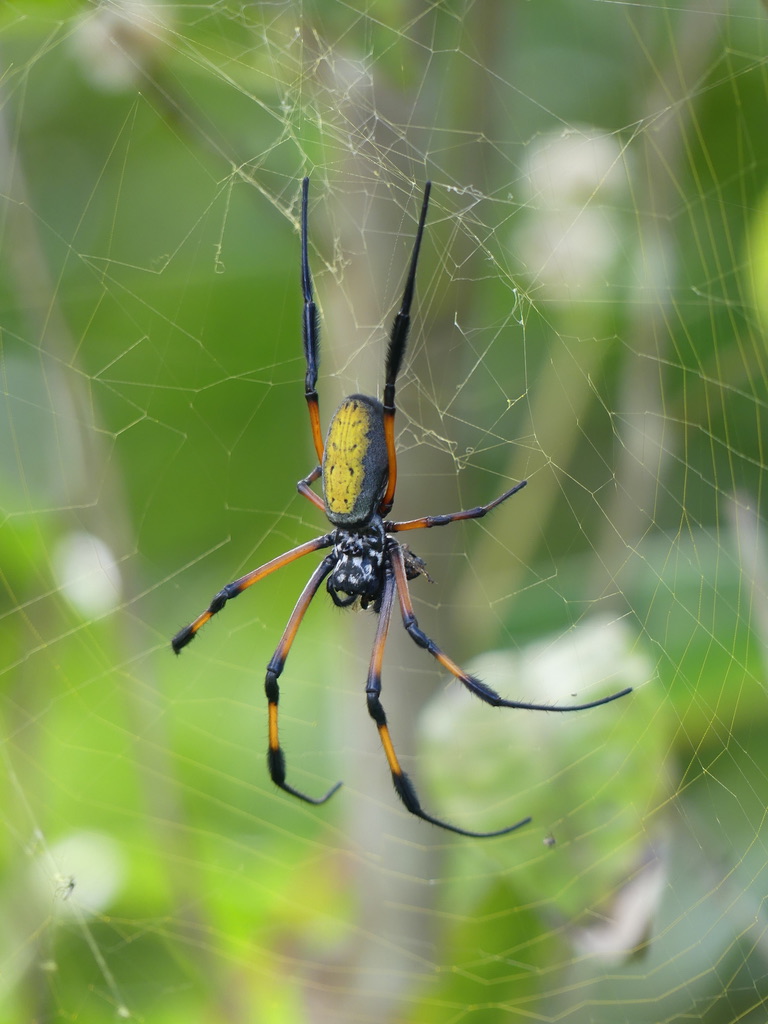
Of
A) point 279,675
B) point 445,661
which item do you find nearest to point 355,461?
point 445,661

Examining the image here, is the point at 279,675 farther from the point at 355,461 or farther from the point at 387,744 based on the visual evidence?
the point at 355,461

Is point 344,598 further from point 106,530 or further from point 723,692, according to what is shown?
point 723,692

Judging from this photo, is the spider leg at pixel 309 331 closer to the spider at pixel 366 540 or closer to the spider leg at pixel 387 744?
the spider at pixel 366 540

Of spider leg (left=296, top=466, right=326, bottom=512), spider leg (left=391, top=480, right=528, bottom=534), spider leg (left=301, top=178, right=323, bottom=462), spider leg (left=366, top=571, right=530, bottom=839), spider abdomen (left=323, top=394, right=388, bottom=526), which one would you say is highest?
spider leg (left=301, top=178, right=323, bottom=462)

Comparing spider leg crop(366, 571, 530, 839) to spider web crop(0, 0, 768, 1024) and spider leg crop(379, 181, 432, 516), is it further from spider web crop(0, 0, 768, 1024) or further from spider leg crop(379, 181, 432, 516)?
spider leg crop(379, 181, 432, 516)

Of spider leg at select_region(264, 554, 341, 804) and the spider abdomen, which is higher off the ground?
the spider abdomen

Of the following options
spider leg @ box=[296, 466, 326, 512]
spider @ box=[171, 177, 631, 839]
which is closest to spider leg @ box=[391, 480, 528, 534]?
spider @ box=[171, 177, 631, 839]

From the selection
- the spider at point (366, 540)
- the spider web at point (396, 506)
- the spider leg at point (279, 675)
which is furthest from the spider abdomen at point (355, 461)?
the spider leg at point (279, 675)
